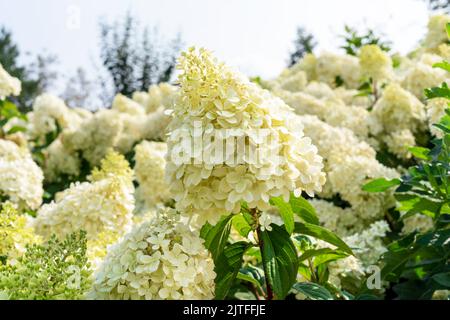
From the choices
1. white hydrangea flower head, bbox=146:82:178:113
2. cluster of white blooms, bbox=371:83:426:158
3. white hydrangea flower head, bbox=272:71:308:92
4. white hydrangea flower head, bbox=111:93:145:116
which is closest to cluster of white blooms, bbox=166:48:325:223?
cluster of white blooms, bbox=371:83:426:158

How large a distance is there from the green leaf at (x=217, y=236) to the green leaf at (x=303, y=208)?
141 millimetres

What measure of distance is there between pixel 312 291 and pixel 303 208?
7.3 inches

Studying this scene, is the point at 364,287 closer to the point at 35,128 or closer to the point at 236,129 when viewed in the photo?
the point at 236,129

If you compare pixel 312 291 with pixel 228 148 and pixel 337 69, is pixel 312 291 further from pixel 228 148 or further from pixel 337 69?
pixel 337 69

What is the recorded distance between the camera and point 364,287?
1798 mm

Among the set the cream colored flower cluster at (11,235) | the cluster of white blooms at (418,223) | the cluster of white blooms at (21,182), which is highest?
the cluster of white blooms at (21,182)

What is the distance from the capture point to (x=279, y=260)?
122 centimetres

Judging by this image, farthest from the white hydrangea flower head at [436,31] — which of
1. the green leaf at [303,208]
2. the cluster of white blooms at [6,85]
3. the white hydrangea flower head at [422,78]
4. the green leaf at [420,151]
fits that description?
the green leaf at [303,208]

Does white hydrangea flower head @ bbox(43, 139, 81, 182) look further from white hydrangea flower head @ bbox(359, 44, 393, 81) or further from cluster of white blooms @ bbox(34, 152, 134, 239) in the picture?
cluster of white blooms @ bbox(34, 152, 134, 239)

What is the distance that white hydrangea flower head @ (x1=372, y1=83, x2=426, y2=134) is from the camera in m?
2.96

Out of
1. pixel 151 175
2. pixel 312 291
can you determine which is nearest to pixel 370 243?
pixel 312 291

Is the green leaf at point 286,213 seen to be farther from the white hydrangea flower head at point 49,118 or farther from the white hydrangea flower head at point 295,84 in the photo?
the white hydrangea flower head at point 49,118

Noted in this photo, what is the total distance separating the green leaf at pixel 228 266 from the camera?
49.6 inches

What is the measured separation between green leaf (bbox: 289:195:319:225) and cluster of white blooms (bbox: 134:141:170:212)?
161 cm
